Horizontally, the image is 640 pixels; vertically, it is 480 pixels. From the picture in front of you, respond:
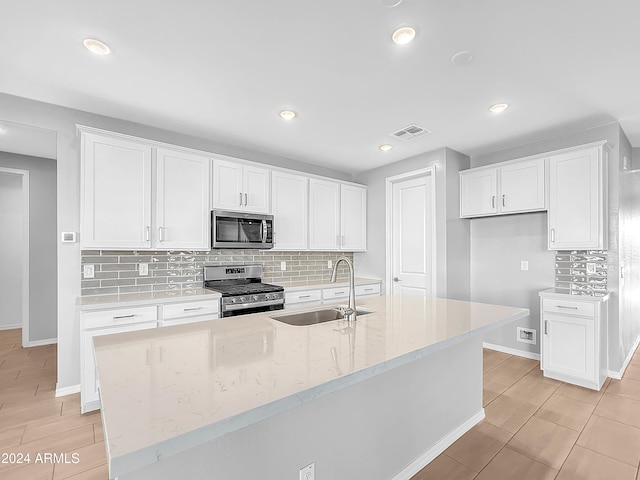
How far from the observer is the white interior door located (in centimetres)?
418

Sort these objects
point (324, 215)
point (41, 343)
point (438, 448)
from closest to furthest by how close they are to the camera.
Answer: point (438, 448) < point (41, 343) < point (324, 215)

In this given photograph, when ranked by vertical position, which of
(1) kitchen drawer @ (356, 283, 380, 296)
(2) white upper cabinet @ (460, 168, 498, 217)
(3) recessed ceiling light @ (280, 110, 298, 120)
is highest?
(3) recessed ceiling light @ (280, 110, 298, 120)

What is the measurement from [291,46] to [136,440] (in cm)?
214

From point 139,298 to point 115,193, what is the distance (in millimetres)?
959

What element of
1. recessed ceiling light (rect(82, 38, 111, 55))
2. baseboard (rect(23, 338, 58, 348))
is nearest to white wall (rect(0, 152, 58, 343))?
baseboard (rect(23, 338, 58, 348))

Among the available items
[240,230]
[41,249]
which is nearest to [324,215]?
[240,230]

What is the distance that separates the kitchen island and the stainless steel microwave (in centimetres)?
169

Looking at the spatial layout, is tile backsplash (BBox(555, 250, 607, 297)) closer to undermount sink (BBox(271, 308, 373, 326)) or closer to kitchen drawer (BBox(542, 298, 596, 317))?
kitchen drawer (BBox(542, 298, 596, 317))

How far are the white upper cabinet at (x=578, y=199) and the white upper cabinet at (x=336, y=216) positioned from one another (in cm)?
239

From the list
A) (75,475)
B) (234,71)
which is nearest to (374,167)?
(234,71)

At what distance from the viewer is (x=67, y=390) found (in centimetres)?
285

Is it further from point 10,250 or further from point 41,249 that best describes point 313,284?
point 10,250

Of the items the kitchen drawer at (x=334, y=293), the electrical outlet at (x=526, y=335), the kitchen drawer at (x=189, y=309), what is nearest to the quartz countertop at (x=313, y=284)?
the kitchen drawer at (x=334, y=293)

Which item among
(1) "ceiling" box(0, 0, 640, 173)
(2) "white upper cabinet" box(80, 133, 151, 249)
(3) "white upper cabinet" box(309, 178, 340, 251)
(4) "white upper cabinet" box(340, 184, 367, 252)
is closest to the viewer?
(1) "ceiling" box(0, 0, 640, 173)
